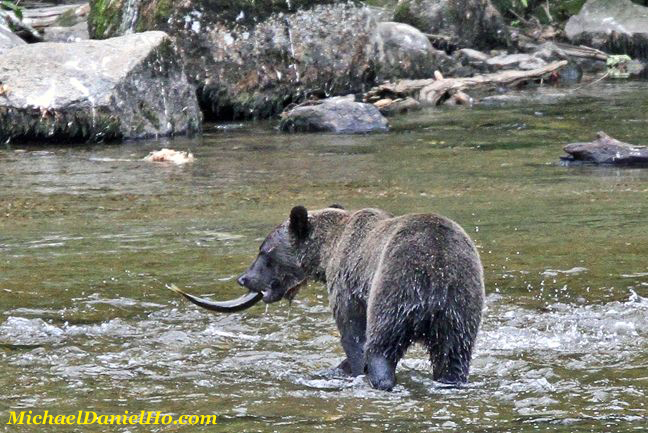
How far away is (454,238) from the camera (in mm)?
5895

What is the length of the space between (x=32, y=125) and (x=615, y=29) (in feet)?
47.5

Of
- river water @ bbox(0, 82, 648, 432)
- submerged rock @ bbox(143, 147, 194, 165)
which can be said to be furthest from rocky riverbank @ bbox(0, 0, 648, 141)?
submerged rock @ bbox(143, 147, 194, 165)

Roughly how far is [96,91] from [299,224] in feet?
32.3

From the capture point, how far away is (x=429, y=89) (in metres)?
20.5

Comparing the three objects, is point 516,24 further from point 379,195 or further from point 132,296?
point 132,296

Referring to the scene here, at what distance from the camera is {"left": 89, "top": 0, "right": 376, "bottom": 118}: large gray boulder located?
61.2ft

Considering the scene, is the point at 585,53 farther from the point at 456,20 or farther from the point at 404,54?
the point at 404,54

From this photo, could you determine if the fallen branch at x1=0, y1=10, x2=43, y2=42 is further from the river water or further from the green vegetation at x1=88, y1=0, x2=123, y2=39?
the river water

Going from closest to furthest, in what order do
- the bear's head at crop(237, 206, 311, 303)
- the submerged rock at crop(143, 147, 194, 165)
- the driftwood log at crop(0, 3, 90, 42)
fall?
the bear's head at crop(237, 206, 311, 303), the submerged rock at crop(143, 147, 194, 165), the driftwood log at crop(0, 3, 90, 42)

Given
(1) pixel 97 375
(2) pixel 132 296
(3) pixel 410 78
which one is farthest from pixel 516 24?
(1) pixel 97 375

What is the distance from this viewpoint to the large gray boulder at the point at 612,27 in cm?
2612

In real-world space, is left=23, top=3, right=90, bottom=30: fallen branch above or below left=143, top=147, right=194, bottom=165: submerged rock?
above

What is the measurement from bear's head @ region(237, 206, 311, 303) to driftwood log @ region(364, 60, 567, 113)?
41.0 feet

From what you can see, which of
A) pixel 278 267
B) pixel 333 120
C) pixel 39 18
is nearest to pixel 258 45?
pixel 333 120
